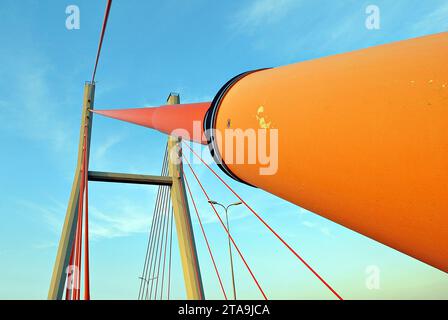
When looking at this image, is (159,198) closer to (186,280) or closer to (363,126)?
(186,280)

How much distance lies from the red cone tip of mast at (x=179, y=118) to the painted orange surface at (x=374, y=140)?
0.71 m

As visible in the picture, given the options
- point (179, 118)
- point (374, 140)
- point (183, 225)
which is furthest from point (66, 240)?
point (374, 140)

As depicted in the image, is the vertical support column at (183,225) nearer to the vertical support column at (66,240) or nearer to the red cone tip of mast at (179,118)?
the vertical support column at (66,240)

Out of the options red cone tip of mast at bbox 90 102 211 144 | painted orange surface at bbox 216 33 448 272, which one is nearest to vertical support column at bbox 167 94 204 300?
red cone tip of mast at bbox 90 102 211 144

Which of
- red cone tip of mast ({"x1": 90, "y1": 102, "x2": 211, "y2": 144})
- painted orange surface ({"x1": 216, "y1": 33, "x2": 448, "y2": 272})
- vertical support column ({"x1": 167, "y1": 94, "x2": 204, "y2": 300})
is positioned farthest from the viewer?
vertical support column ({"x1": 167, "y1": 94, "x2": 204, "y2": 300})

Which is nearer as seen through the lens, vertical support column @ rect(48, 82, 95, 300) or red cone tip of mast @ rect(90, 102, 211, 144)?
red cone tip of mast @ rect(90, 102, 211, 144)

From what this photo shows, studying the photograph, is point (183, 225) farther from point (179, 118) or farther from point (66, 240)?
point (179, 118)

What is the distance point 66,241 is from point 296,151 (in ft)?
28.0

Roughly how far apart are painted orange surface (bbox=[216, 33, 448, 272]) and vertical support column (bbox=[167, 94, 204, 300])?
26.8 feet

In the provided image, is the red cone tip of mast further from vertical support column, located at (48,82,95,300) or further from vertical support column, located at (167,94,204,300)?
vertical support column, located at (167,94,204,300)

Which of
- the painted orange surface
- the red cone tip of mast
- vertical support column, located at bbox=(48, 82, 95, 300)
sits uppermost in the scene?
the red cone tip of mast

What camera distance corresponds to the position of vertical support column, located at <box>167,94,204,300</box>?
874 cm

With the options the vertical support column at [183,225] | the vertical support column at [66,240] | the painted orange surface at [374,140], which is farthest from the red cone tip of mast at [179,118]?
the vertical support column at [183,225]
